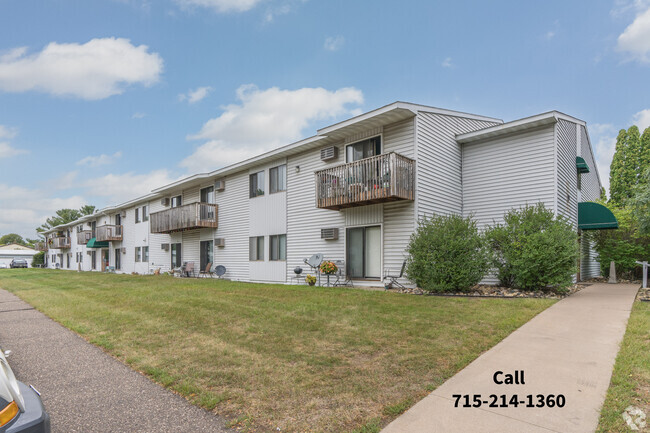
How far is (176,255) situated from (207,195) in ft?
15.5

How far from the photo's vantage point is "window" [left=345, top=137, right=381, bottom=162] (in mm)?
12555

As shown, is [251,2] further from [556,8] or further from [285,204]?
[556,8]

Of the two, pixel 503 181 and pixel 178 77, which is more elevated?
pixel 178 77

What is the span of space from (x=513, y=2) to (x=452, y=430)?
1370 centimetres

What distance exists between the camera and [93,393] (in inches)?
146

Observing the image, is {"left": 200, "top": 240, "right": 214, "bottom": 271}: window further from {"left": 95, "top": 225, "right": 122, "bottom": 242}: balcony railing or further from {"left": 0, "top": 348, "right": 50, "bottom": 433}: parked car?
{"left": 0, "top": 348, "right": 50, "bottom": 433}: parked car

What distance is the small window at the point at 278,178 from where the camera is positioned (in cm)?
1567

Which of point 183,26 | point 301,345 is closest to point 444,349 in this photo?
point 301,345

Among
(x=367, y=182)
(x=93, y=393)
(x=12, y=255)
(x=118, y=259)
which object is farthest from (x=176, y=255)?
(x=12, y=255)

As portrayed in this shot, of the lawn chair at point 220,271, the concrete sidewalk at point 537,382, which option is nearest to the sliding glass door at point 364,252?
the concrete sidewalk at point 537,382

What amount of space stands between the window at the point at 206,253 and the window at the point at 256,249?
3675 millimetres

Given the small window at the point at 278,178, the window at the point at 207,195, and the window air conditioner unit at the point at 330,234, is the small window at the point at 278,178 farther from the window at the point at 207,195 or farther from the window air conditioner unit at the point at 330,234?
the window at the point at 207,195

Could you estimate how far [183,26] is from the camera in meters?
13.9

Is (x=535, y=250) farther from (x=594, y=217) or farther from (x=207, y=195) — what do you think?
(x=207, y=195)
